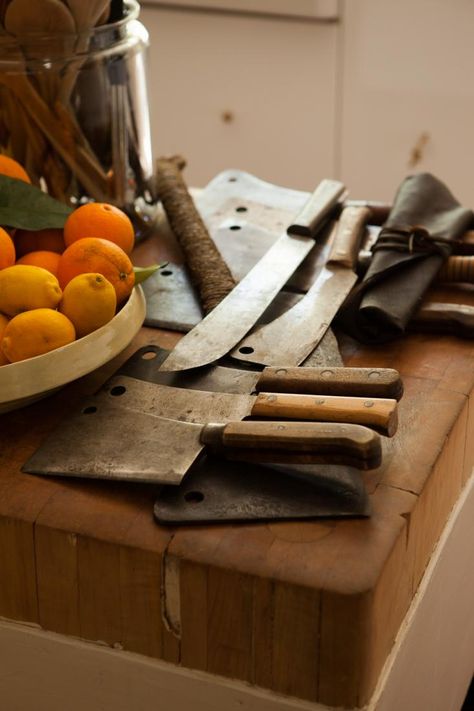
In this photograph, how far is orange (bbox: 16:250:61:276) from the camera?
3.06ft

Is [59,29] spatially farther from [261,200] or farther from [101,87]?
[261,200]

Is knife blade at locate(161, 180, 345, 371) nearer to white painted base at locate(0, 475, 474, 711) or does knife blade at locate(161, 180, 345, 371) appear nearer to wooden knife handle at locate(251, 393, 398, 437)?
wooden knife handle at locate(251, 393, 398, 437)

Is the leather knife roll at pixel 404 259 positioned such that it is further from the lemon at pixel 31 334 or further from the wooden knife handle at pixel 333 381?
the lemon at pixel 31 334

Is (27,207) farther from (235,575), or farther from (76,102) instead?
(235,575)

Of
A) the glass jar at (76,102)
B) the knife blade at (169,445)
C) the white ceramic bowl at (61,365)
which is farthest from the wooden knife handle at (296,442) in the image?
the glass jar at (76,102)

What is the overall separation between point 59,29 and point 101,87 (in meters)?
0.09

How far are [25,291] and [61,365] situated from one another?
0.23 feet

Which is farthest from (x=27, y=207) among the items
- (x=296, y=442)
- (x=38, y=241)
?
(x=296, y=442)

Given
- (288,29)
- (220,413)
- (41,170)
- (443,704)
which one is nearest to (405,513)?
(220,413)

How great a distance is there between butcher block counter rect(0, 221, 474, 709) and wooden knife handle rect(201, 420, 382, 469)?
5cm

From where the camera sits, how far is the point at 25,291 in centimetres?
86

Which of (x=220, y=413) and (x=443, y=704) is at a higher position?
(x=220, y=413)

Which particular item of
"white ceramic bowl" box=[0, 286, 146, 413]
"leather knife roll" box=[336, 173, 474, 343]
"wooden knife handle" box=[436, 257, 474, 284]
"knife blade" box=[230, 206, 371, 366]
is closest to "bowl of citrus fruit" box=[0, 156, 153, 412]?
"white ceramic bowl" box=[0, 286, 146, 413]

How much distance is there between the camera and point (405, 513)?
2.53 feet
